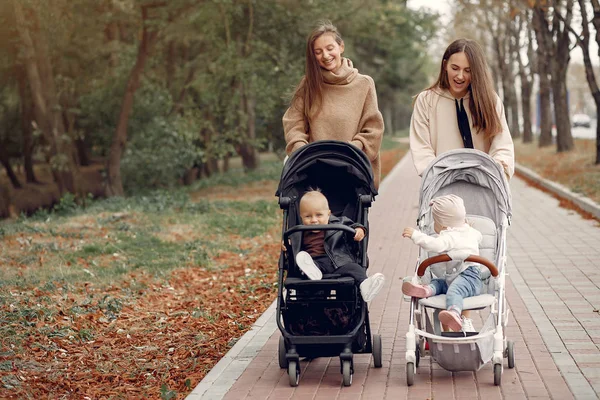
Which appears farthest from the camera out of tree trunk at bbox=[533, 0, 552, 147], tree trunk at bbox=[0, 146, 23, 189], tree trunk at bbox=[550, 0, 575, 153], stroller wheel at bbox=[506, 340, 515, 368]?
tree trunk at bbox=[0, 146, 23, 189]

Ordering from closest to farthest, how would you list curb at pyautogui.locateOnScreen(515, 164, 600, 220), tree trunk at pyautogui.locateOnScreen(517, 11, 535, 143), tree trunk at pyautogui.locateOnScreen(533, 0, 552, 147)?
curb at pyautogui.locateOnScreen(515, 164, 600, 220)
tree trunk at pyautogui.locateOnScreen(533, 0, 552, 147)
tree trunk at pyautogui.locateOnScreen(517, 11, 535, 143)

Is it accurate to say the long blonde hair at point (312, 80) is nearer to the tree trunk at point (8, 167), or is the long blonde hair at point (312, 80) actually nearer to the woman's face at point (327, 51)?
the woman's face at point (327, 51)

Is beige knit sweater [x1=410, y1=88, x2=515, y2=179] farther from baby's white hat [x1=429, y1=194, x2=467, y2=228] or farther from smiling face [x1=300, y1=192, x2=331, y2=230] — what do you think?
smiling face [x1=300, y1=192, x2=331, y2=230]

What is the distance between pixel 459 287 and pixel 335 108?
1759 mm

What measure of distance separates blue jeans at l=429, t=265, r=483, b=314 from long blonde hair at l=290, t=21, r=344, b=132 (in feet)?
5.42

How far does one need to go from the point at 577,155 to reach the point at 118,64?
14194 mm

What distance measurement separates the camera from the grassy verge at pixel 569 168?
18.0 metres

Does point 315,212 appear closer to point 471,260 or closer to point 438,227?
point 438,227

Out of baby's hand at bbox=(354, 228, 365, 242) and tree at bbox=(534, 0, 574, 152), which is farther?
tree at bbox=(534, 0, 574, 152)

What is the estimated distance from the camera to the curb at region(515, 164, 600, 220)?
14795 mm

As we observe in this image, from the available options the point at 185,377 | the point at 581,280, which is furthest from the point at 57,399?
the point at 581,280

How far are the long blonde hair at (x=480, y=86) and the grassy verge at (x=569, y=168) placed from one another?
9785mm

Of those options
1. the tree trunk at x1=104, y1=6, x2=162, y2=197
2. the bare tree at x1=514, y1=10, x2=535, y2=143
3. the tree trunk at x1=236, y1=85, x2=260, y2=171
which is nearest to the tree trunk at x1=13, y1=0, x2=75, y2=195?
the tree trunk at x1=104, y1=6, x2=162, y2=197

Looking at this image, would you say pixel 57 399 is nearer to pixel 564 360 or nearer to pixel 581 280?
pixel 564 360
